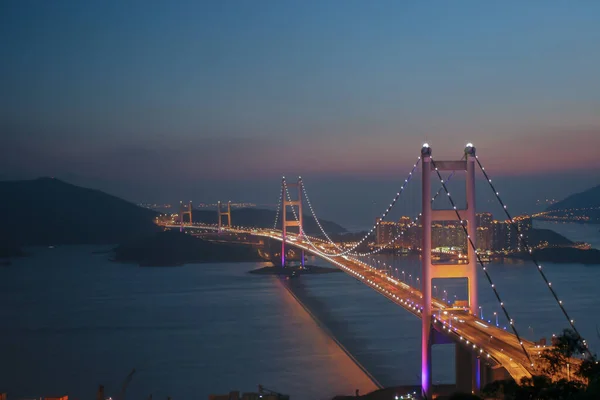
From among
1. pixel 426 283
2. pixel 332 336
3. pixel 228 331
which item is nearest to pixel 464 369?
pixel 426 283

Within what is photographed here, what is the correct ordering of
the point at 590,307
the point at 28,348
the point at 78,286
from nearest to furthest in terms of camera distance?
the point at 28,348 < the point at 590,307 < the point at 78,286

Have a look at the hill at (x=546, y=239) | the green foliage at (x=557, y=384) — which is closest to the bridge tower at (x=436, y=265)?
the green foliage at (x=557, y=384)

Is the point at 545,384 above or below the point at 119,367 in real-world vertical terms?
above

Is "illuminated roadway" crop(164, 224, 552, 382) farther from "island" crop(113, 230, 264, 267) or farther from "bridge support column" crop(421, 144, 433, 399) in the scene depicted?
"island" crop(113, 230, 264, 267)

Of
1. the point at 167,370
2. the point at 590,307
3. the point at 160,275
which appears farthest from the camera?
the point at 160,275

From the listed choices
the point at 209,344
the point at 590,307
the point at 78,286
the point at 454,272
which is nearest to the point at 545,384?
the point at 454,272

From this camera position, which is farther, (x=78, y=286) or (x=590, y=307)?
(x=78, y=286)

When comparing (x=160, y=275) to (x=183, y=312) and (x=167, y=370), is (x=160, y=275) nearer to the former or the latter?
(x=183, y=312)
